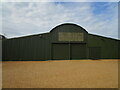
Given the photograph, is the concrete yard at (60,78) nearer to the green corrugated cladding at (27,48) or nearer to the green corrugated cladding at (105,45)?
the green corrugated cladding at (27,48)

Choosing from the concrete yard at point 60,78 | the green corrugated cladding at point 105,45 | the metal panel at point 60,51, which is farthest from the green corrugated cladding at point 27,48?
the green corrugated cladding at point 105,45

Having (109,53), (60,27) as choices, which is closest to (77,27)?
(60,27)

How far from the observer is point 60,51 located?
12.8 metres

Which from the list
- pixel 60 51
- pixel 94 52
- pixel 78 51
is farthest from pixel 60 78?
pixel 94 52

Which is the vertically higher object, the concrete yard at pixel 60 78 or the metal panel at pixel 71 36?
the metal panel at pixel 71 36

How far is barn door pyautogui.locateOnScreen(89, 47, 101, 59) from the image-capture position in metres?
13.0

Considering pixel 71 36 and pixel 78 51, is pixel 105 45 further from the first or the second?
pixel 71 36

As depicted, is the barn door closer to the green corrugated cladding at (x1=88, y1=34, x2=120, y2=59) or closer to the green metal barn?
the green metal barn

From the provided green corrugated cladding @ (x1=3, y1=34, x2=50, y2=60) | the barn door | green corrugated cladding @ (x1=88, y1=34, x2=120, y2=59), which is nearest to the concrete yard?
green corrugated cladding @ (x1=3, y1=34, x2=50, y2=60)

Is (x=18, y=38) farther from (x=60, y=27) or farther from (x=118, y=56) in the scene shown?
(x=118, y=56)

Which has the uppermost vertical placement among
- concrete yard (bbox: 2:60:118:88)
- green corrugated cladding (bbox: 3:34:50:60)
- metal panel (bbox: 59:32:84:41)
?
metal panel (bbox: 59:32:84:41)

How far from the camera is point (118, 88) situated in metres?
3.24

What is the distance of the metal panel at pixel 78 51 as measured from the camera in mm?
12836

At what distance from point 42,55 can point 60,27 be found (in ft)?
16.0
